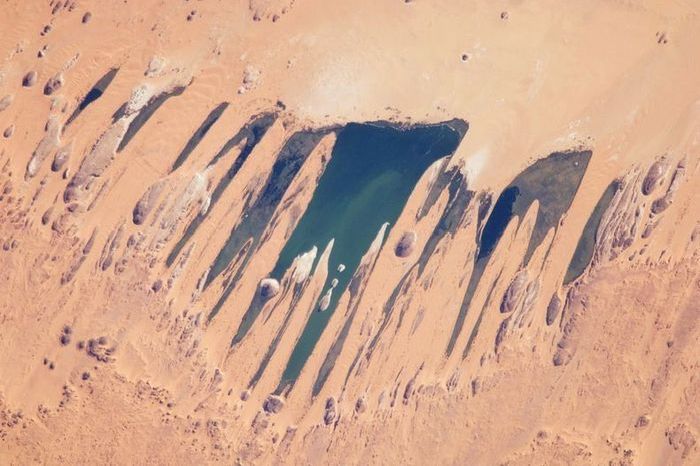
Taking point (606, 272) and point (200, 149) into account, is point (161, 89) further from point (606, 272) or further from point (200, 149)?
point (606, 272)

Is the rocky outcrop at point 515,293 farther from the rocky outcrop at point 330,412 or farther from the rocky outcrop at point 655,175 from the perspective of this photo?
the rocky outcrop at point 330,412

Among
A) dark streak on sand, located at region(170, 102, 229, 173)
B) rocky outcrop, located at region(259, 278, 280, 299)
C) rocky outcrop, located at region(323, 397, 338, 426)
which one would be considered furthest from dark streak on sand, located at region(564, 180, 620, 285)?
dark streak on sand, located at region(170, 102, 229, 173)

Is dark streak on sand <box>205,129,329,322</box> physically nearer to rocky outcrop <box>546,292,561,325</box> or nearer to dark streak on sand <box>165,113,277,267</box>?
dark streak on sand <box>165,113,277,267</box>

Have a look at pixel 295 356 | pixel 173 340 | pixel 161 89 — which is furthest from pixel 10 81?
pixel 295 356

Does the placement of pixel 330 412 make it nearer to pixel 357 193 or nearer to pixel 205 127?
pixel 357 193

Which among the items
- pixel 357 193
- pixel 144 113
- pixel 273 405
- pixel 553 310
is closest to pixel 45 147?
pixel 144 113

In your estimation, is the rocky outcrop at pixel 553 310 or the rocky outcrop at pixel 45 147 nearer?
the rocky outcrop at pixel 553 310

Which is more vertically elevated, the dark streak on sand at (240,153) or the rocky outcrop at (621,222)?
the rocky outcrop at (621,222)

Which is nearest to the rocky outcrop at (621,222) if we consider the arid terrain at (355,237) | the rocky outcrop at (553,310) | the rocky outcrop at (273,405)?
the arid terrain at (355,237)

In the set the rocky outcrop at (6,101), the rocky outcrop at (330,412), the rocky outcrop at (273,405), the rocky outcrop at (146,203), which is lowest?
the rocky outcrop at (273,405)
